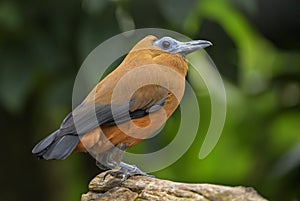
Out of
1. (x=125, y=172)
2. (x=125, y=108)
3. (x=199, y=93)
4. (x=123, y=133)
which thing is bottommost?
(x=199, y=93)

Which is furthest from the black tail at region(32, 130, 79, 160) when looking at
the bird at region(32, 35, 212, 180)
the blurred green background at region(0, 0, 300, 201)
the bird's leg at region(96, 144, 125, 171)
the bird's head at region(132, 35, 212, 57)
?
the blurred green background at region(0, 0, 300, 201)

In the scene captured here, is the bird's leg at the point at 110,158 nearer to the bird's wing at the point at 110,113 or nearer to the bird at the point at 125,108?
the bird at the point at 125,108

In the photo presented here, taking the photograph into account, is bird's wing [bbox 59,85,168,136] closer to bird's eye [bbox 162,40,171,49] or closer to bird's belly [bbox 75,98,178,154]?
bird's belly [bbox 75,98,178,154]

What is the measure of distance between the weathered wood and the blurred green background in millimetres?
1106

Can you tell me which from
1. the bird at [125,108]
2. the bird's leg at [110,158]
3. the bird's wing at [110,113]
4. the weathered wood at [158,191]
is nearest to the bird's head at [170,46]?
the bird at [125,108]

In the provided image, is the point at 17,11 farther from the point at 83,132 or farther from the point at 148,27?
the point at 83,132

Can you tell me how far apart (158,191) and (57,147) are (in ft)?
1.54

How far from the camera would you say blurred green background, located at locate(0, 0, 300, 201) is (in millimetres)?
5152

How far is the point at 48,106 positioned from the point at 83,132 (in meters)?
1.61

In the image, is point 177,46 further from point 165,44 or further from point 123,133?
point 123,133

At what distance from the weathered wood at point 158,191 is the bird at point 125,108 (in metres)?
0.08

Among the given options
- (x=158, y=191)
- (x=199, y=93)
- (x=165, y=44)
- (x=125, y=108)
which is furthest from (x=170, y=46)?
(x=199, y=93)

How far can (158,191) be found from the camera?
12.3 feet

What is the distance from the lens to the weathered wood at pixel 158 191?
3.62m
